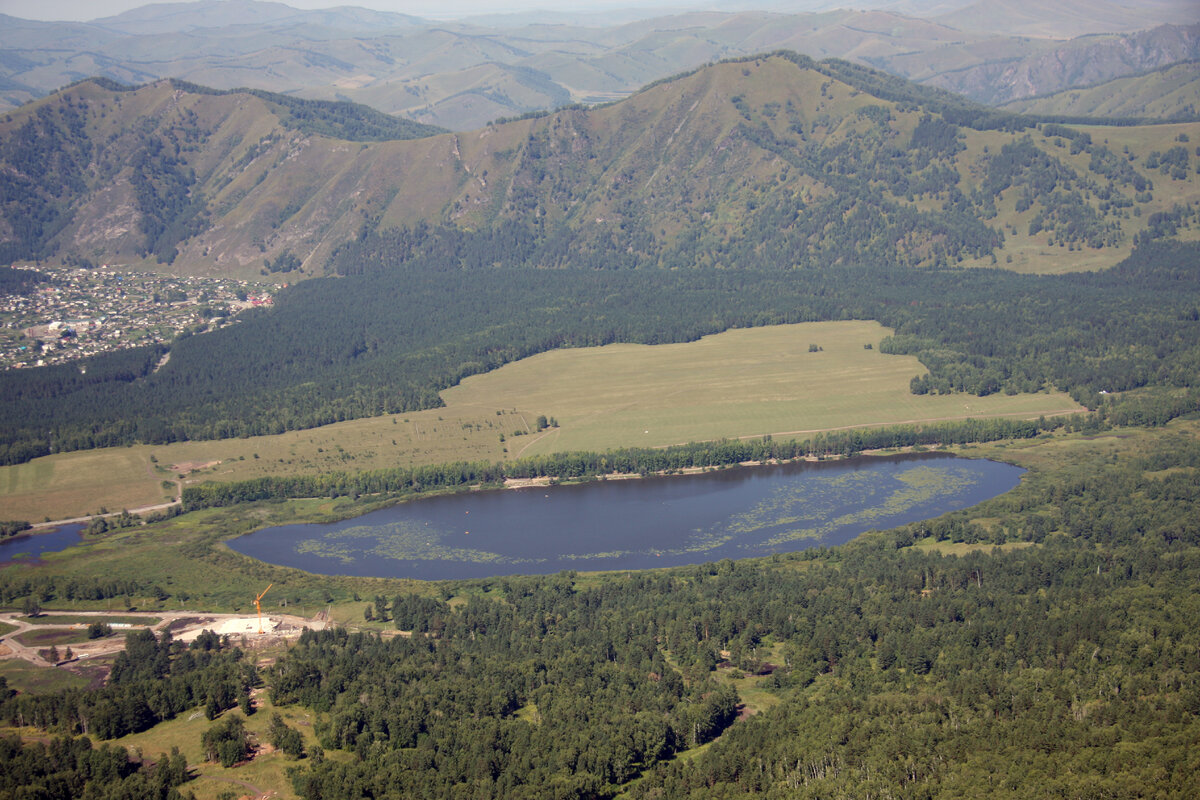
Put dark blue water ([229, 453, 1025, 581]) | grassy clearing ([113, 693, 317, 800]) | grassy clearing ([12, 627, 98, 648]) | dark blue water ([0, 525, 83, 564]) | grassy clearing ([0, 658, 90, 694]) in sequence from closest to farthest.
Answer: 1. grassy clearing ([113, 693, 317, 800])
2. grassy clearing ([0, 658, 90, 694])
3. grassy clearing ([12, 627, 98, 648])
4. dark blue water ([229, 453, 1025, 581])
5. dark blue water ([0, 525, 83, 564])

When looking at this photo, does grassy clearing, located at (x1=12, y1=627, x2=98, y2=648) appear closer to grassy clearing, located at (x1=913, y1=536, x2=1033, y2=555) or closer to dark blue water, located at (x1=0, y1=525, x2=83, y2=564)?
dark blue water, located at (x1=0, y1=525, x2=83, y2=564)

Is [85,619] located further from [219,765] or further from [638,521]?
[638,521]

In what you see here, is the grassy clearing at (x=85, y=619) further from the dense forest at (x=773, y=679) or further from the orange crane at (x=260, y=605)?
the orange crane at (x=260, y=605)

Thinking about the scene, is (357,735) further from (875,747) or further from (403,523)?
(403,523)

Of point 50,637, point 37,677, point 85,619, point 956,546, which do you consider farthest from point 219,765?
point 956,546

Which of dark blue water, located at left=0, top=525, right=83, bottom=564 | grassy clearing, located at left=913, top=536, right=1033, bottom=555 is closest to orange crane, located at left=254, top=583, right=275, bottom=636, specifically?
dark blue water, located at left=0, top=525, right=83, bottom=564

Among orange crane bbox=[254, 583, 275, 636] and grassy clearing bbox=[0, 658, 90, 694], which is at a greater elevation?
orange crane bbox=[254, 583, 275, 636]

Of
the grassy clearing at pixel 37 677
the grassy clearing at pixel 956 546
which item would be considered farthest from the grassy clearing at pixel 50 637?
the grassy clearing at pixel 956 546
